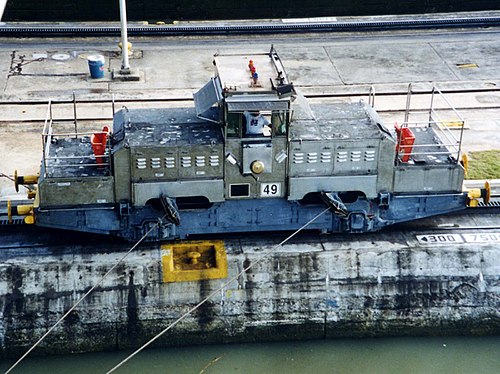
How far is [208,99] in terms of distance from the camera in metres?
18.8

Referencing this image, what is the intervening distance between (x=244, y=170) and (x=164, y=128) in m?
1.87

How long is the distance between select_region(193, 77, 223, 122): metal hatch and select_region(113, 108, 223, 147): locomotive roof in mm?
177

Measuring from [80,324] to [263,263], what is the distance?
3.89 m

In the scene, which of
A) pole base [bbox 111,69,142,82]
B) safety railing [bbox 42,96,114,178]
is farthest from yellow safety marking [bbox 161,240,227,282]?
pole base [bbox 111,69,142,82]

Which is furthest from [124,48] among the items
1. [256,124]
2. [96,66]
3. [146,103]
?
[256,124]

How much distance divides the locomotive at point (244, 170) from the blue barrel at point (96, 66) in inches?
340

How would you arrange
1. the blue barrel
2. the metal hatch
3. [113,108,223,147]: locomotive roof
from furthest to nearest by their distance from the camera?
the blue barrel, the metal hatch, [113,108,223,147]: locomotive roof

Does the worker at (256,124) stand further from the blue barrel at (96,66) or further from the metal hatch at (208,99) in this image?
the blue barrel at (96,66)

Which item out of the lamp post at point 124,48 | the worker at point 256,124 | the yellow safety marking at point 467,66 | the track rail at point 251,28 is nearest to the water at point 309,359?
the worker at point 256,124

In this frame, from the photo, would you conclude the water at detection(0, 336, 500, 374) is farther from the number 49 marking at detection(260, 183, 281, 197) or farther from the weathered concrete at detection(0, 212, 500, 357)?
the number 49 marking at detection(260, 183, 281, 197)

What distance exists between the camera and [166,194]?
734 inches

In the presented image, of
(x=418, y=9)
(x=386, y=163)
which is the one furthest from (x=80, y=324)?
(x=418, y=9)

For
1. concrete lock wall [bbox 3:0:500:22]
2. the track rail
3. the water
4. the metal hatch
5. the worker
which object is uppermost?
concrete lock wall [bbox 3:0:500:22]

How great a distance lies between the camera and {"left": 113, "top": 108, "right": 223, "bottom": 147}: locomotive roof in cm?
1842
